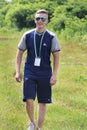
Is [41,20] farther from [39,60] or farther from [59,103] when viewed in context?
[59,103]

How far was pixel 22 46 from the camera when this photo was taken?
7172mm

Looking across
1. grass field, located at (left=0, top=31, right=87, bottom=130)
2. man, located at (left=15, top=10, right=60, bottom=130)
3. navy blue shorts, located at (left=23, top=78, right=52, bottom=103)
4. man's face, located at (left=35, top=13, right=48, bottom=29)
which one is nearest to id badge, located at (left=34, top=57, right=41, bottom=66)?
man, located at (left=15, top=10, right=60, bottom=130)

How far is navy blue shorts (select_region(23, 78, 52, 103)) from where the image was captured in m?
7.12

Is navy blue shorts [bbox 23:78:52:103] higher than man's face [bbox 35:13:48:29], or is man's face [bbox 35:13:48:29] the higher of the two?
man's face [bbox 35:13:48:29]

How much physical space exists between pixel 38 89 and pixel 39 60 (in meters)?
0.49

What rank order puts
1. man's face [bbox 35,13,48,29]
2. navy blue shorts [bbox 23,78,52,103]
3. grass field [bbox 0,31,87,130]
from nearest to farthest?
man's face [bbox 35,13,48,29]
navy blue shorts [bbox 23,78,52,103]
grass field [bbox 0,31,87,130]

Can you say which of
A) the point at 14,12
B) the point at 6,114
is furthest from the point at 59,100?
the point at 14,12

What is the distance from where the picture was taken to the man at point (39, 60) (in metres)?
6.99

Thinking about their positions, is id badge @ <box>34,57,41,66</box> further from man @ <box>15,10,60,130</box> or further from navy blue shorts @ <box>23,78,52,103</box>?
navy blue shorts @ <box>23,78,52,103</box>

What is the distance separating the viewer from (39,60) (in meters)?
7.01

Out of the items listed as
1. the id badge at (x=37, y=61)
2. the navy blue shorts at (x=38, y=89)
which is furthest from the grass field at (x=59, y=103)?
the id badge at (x=37, y=61)

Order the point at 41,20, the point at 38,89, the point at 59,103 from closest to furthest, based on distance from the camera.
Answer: the point at 41,20 → the point at 38,89 → the point at 59,103

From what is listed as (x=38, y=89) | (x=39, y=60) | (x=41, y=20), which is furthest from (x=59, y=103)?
(x=41, y=20)

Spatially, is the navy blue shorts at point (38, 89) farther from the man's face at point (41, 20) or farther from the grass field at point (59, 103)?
the grass field at point (59, 103)
